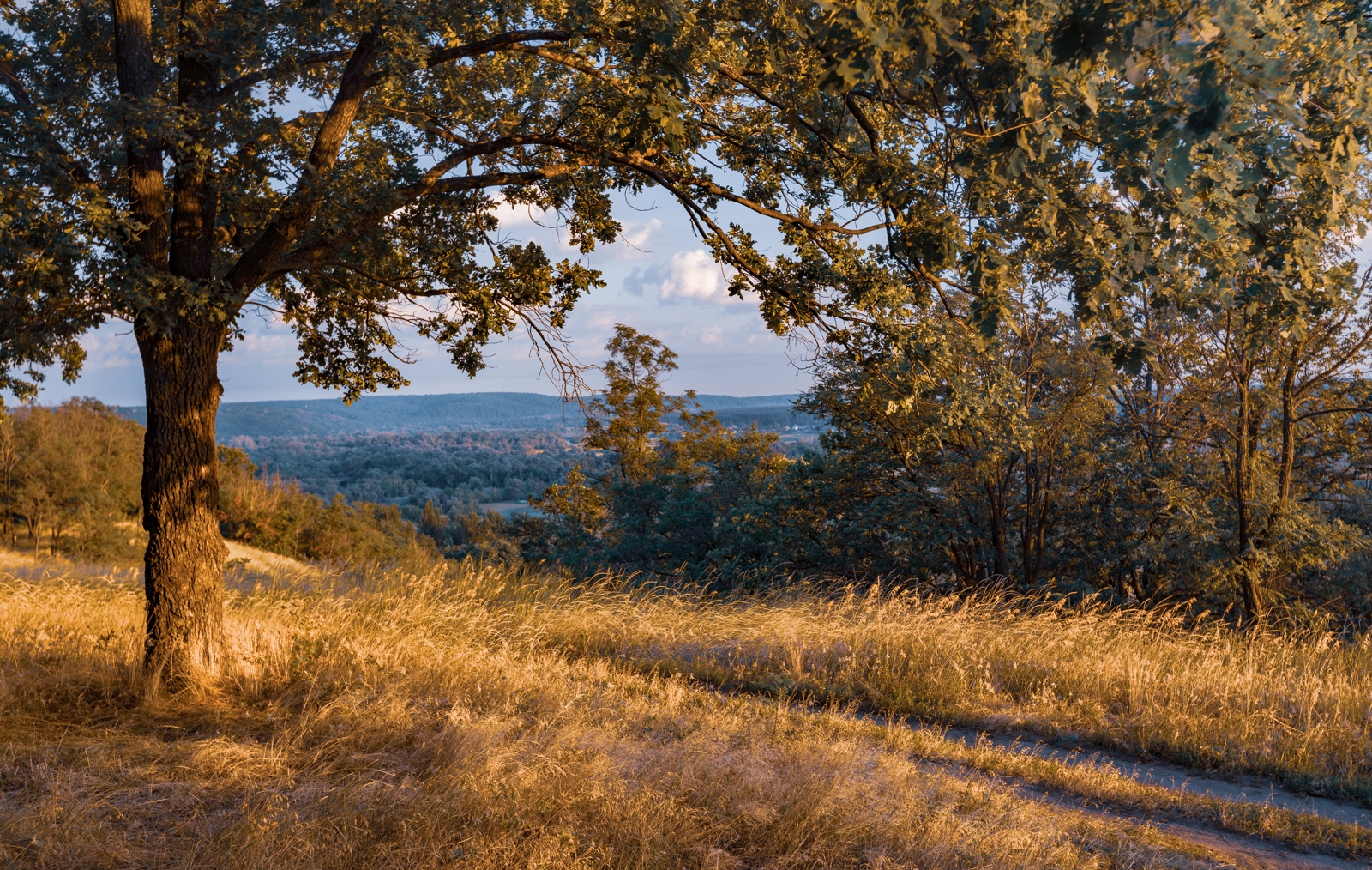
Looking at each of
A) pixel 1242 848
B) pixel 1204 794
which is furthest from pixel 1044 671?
pixel 1242 848

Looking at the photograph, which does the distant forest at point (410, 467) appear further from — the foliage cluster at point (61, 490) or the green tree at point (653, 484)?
the green tree at point (653, 484)

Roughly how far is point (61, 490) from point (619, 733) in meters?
26.9

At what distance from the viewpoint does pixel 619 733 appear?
5.29 m

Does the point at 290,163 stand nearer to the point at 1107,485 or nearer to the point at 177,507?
the point at 177,507

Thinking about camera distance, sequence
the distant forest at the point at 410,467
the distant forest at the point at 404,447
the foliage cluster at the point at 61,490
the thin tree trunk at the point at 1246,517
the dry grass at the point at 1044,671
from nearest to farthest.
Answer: the dry grass at the point at 1044,671 < the thin tree trunk at the point at 1246,517 < the foliage cluster at the point at 61,490 < the distant forest at the point at 404,447 < the distant forest at the point at 410,467

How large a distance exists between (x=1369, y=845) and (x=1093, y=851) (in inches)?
67.7

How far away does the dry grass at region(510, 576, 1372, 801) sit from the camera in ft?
19.5

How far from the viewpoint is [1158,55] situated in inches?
121

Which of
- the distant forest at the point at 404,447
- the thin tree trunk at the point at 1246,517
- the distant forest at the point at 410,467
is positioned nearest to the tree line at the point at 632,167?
the thin tree trunk at the point at 1246,517

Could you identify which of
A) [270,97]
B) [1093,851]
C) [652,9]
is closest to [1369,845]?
[1093,851]

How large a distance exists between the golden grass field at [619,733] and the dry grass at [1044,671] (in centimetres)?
3

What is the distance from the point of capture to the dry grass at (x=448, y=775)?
3680 millimetres

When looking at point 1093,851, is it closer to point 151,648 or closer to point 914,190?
point 914,190

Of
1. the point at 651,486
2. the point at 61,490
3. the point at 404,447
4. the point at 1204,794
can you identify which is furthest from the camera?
the point at 404,447
